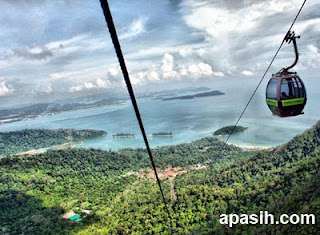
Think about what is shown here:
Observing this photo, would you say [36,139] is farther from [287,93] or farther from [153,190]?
[287,93]

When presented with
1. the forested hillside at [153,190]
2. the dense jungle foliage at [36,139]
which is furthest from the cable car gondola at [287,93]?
the dense jungle foliage at [36,139]

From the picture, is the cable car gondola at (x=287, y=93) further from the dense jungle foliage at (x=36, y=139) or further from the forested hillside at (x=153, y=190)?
the dense jungle foliage at (x=36, y=139)

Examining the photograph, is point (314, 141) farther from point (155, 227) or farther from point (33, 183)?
point (33, 183)

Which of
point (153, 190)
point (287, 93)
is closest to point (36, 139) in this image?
point (153, 190)

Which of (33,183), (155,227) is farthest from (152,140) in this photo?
(155,227)

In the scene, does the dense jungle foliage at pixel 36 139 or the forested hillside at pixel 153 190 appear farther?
the dense jungle foliage at pixel 36 139
